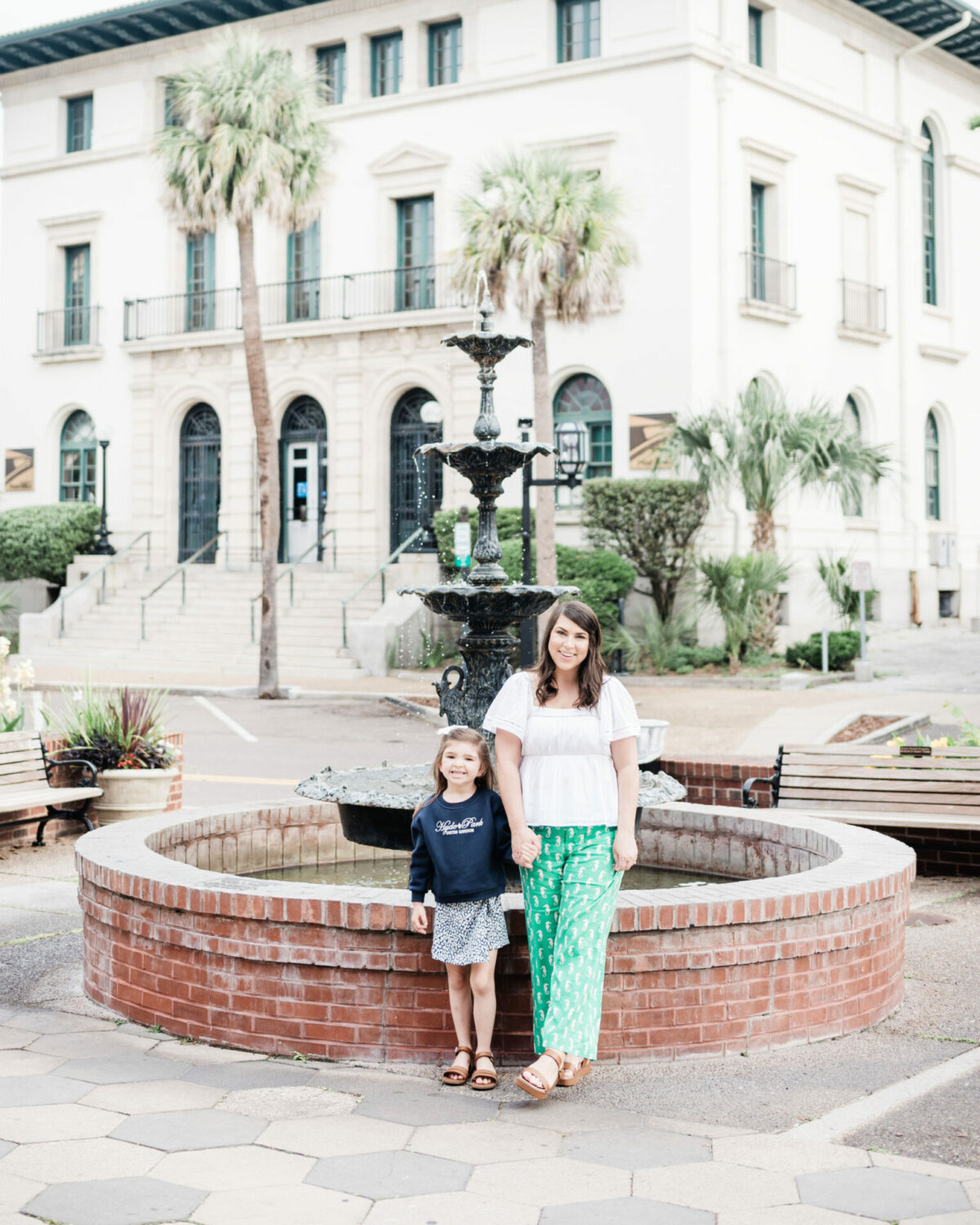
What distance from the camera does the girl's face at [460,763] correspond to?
5.28m

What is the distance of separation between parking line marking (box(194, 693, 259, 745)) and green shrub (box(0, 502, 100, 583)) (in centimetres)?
1005

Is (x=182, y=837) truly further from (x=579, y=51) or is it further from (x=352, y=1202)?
(x=579, y=51)

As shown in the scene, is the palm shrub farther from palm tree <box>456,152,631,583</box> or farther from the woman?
the woman

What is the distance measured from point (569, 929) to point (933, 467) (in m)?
29.5

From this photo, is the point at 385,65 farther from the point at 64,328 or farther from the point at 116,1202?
the point at 116,1202

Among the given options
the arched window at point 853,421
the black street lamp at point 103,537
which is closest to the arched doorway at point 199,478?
the black street lamp at point 103,537

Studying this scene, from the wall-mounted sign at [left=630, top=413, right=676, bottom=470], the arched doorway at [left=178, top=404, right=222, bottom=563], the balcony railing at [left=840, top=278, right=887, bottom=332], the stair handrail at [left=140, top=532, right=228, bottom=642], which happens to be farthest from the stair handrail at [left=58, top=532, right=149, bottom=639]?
the balcony railing at [left=840, top=278, right=887, bottom=332]

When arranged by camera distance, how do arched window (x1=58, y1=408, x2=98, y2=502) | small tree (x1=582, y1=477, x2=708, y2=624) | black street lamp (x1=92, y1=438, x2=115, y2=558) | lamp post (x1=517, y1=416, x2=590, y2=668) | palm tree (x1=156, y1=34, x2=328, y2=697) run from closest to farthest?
lamp post (x1=517, y1=416, x2=590, y2=668), palm tree (x1=156, y1=34, x2=328, y2=697), small tree (x1=582, y1=477, x2=708, y2=624), black street lamp (x1=92, y1=438, x2=115, y2=558), arched window (x1=58, y1=408, x2=98, y2=502)

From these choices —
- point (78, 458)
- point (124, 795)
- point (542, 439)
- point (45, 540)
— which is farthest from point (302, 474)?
point (124, 795)

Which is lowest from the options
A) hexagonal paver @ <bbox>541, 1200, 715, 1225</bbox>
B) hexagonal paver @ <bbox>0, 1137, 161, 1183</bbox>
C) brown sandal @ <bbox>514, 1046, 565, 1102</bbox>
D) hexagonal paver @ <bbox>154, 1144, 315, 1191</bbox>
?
hexagonal paver @ <bbox>541, 1200, 715, 1225</bbox>

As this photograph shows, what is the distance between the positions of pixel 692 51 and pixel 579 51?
2536mm

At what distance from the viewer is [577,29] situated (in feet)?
91.2

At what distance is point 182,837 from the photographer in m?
7.61

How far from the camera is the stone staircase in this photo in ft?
84.1
